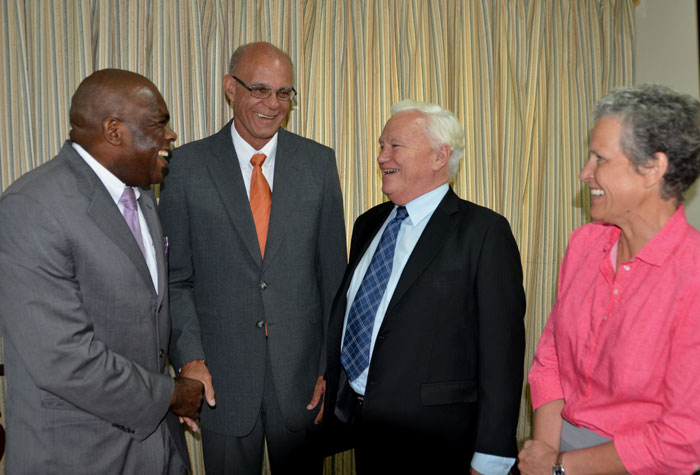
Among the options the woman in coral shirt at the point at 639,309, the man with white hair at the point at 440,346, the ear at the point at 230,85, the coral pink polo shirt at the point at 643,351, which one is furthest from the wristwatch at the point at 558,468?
the ear at the point at 230,85

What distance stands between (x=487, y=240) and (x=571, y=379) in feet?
1.67

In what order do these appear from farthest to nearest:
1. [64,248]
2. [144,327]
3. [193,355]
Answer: [193,355]
[144,327]
[64,248]

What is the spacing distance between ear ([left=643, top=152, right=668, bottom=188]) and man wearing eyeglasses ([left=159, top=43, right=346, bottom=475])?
3.98 ft

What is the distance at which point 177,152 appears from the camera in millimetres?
2201

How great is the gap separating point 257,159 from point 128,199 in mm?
568

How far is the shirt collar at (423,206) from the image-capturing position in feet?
6.75

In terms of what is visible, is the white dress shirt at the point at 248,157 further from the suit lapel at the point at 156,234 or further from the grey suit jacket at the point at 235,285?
the suit lapel at the point at 156,234

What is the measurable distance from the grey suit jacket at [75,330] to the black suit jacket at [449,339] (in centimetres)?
74

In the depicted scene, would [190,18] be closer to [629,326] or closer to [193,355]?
[193,355]

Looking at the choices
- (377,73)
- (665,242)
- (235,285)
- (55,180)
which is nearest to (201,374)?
(235,285)

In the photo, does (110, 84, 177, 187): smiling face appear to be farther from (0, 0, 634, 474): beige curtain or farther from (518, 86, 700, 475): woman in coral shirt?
(518, 86, 700, 475): woman in coral shirt

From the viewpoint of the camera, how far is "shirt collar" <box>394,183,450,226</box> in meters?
2.06

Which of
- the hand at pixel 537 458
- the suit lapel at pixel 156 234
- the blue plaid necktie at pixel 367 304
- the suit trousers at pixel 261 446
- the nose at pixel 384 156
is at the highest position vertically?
the nose at pixel 384 156

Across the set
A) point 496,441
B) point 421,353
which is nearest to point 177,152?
point 421,353
